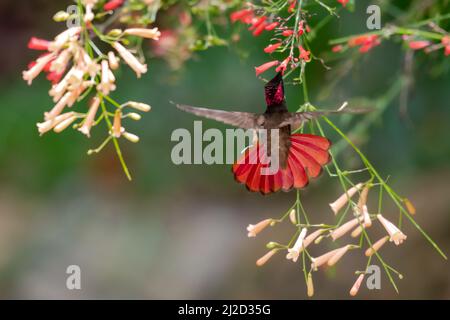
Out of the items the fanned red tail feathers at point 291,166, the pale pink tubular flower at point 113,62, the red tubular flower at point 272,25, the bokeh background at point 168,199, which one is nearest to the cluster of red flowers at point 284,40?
the red tubular flower at point 272,25

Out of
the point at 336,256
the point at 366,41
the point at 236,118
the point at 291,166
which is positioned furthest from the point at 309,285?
the point at 366,41

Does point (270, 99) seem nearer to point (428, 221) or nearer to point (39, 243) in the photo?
point (428, 221)

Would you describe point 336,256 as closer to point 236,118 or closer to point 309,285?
point 309,285

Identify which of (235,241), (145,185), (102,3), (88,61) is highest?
(145,185)

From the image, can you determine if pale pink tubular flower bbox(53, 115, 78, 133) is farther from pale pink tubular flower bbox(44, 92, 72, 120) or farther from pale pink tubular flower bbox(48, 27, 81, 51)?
pale pink tubular flower bbox(48, 27, 81, 51)
